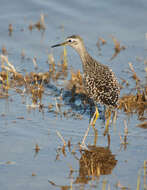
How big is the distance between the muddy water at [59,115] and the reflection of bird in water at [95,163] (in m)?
0.02

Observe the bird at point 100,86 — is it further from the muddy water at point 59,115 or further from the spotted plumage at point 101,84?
the muddy water at point 59,115

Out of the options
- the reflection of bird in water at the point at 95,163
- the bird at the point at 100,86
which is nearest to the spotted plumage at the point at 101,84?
the bird at the point at 100,86

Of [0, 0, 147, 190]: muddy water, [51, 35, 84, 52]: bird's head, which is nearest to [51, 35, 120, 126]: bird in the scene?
[0, 0, 147, 190]: muddy water

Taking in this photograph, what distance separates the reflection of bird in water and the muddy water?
22mm

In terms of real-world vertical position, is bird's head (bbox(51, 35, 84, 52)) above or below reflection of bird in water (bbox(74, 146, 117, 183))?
above

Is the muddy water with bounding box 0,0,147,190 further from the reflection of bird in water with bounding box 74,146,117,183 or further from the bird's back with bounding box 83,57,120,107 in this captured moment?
the bird's back with bounding box 83,57,120,107

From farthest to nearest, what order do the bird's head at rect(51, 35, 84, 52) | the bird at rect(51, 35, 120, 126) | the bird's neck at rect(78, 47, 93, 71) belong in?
the bird's head at rect(51, 35, 84, 52) → the bird's neck at rect(78, 47, 93, 71) → the bird at rect(51, 35, 120, 126)

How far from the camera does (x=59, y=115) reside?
7.06m

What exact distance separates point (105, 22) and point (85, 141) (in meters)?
5.33

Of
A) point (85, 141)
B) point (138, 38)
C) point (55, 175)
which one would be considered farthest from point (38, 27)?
point (55, 175)

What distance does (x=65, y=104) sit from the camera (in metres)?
7.54

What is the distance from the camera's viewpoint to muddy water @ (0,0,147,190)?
520 centimetres

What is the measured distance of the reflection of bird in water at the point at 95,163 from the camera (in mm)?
5199

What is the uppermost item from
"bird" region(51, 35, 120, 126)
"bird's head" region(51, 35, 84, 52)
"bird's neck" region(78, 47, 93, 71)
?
"bird's head" region(51, 35, 84, 52)
